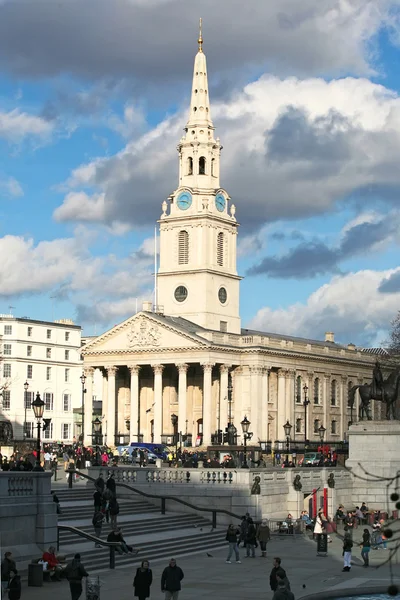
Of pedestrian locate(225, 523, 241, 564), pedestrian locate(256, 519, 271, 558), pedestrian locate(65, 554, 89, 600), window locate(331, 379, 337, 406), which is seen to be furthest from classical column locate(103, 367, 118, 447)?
pedestrian locate(65, 554, 89, 600)

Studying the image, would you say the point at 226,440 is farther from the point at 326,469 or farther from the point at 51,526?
the point at 51,526

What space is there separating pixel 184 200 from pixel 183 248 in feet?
17.5

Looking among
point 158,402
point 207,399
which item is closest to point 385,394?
point 207,399

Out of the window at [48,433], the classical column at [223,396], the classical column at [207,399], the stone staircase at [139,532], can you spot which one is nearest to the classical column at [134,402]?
the classical column at [207,399]

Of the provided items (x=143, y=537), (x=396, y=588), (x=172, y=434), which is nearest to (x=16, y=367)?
(x=172, y=434)

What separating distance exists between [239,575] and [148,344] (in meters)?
91.2

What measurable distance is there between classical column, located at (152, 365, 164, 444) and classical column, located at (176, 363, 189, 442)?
2.15 m

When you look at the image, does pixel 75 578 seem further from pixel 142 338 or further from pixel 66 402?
pixel 66 402

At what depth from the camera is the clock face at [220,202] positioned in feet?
458

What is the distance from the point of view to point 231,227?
465ft

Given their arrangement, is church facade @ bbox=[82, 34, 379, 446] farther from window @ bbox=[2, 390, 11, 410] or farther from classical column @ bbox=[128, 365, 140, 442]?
window @ bbox=[2, 390, 11, 410]

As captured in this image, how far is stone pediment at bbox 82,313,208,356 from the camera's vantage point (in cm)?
13050

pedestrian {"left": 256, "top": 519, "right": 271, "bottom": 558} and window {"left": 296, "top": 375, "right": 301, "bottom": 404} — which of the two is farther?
window {"left": 296, "top": 375, "right": 301, "bottom": 404}

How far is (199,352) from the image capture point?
423 ft
